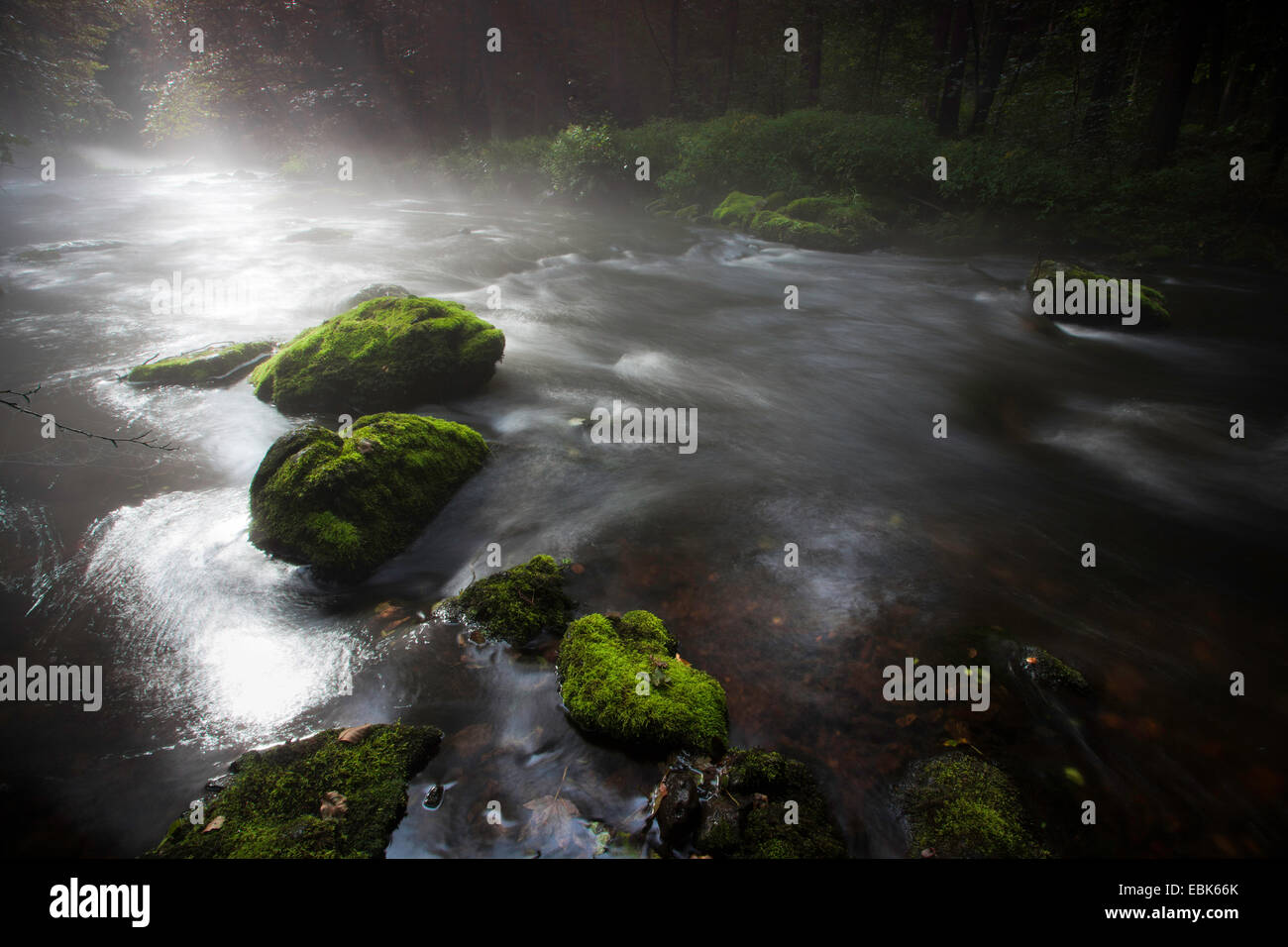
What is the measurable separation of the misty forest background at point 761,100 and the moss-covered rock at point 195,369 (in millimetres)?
13146

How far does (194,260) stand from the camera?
15844mm

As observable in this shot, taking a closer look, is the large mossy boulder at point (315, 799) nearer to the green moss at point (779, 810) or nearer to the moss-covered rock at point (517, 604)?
the moss-covered rock at point (517, 604)

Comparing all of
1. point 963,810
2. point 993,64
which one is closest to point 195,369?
point 963,810

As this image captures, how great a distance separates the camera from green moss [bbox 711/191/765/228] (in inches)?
742

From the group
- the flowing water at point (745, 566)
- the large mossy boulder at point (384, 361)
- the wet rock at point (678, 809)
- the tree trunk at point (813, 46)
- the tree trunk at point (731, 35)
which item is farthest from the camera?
the tree trunk at point (731, 35)

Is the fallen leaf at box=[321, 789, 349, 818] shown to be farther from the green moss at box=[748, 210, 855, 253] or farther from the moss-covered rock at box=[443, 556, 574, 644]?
the green moss at box=[748, 210, 855, 253]

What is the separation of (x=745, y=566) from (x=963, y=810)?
2364 mm

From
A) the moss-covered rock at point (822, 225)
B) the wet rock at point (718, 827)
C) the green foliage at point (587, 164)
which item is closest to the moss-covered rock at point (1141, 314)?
the moss-covered rock at point (822, 225)

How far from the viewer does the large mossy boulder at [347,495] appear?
5.11m

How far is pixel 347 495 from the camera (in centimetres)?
534

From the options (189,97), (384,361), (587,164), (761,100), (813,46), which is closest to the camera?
(384,361)

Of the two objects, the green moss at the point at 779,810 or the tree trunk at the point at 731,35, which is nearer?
the green moss at the point at 779,810

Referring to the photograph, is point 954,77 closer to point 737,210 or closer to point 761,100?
point 737,210

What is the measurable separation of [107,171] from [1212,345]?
174ft
